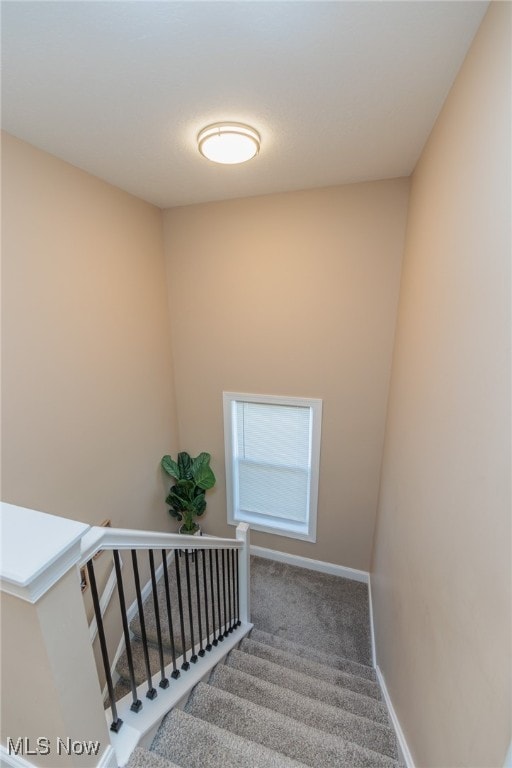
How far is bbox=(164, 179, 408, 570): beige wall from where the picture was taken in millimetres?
2635

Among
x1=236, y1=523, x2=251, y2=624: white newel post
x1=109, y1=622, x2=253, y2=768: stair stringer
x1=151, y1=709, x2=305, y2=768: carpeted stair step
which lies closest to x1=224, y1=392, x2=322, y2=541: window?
x1=236, y1=523, x2=251, y2=624: white newel post

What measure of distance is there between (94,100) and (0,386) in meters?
1.51

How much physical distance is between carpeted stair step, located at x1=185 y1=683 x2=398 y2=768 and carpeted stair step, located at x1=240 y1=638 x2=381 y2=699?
0.77 m

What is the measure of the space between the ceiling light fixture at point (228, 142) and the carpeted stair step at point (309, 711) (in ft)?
10.0

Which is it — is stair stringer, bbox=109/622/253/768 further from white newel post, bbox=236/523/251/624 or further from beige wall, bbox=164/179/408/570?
beige wall, bbox=164/179/408/570

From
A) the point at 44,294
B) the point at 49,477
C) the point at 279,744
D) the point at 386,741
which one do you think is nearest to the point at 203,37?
the point at 44,294

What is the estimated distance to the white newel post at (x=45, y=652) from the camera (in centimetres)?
81

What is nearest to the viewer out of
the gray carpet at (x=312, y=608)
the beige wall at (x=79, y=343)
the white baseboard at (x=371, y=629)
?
the beige wall at (x=79, y=343)

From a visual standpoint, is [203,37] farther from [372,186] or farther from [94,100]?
[372,186]

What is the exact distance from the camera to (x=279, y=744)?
1.53m

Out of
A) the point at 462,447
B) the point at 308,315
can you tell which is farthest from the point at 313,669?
A: the point at 308,315

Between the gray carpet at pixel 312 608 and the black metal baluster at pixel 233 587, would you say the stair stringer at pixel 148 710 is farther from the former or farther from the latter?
the gray carpet at pixel 312 608

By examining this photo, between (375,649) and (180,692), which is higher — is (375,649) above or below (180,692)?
below

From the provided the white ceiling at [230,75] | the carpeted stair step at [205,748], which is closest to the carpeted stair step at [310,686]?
the carpeted stair step at [205,748]
